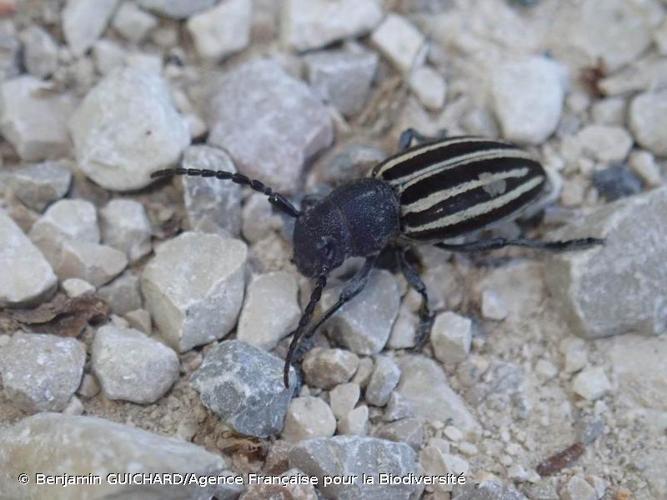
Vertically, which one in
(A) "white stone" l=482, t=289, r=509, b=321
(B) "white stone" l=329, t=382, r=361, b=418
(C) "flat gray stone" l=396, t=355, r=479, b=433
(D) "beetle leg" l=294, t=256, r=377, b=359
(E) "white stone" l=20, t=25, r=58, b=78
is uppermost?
(E) "white stone" l=20, t=25, r=58, b=78

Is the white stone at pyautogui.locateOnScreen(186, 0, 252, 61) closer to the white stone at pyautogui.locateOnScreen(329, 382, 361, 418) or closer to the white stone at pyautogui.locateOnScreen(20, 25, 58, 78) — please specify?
the white stone at pyautogui.locateOnScreen(20, 25, 58, 78)

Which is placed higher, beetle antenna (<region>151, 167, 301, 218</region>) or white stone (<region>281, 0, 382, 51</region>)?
white stone (<region>281, 0, 382, 51</region>)

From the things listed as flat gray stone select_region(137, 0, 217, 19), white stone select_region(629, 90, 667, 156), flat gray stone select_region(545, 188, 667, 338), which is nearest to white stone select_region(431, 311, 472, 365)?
flat gray stone select_region(545, 188, 667, 338)

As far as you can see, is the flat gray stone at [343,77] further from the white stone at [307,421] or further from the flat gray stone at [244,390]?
the white stone at [307,421]

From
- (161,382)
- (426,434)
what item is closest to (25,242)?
(161,382)

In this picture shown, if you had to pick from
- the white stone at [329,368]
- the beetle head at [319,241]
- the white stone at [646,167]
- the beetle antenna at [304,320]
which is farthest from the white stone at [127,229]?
the white stone at [646,167]

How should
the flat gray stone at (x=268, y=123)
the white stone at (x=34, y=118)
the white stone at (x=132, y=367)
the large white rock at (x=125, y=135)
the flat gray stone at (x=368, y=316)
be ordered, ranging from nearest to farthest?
the white stone at (x=132, y=367), the flat gray stone at (x=368, y=316), the large white rock at (x=125, y=135), the white stone at (x=34, y=118), the flat gray stone at (x=268, y=123)
